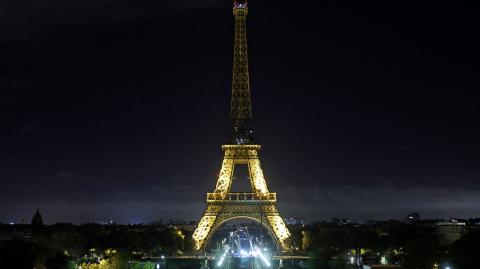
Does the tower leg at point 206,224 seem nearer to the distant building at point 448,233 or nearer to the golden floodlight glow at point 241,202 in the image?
the golden floodlight glow at point 241,202

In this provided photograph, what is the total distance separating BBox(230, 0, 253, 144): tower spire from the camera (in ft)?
246

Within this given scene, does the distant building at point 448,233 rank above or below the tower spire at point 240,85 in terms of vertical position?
below

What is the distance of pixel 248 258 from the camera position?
246ft

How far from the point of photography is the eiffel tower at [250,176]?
75062 mm

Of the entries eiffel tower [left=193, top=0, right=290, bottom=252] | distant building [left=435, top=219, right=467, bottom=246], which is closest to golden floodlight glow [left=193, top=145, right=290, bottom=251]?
eiffel tower [left=193, top=0, right=290, bottom=252]

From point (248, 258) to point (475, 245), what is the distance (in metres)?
29.7

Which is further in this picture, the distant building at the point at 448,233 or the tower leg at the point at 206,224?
the distant building at the point at 448,233

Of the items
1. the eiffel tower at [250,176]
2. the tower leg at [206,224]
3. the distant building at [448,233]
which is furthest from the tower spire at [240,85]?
the distant building at [448,233]

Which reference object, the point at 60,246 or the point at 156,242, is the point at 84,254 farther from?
the point at 156,242

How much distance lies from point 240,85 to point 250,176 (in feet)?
27.9

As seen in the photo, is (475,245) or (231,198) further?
(231,198)

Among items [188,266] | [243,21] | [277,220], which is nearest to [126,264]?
[188,266]

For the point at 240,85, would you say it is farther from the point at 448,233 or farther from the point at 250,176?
the point at 448,233

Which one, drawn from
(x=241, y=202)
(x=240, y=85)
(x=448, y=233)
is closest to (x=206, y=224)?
(x=241, y=202)
